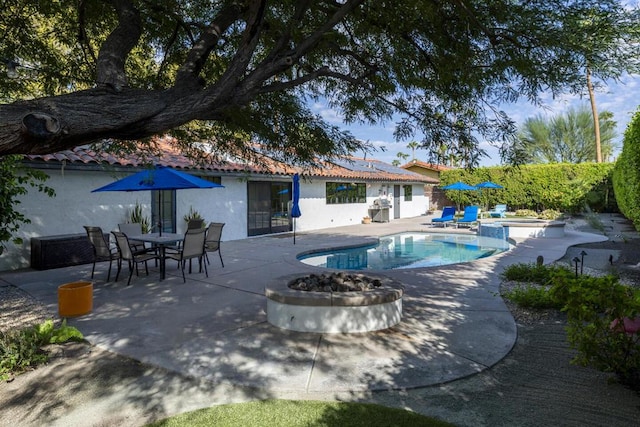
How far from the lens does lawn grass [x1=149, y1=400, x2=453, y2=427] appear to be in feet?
10.2

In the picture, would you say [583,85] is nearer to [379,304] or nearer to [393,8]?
[393,8]

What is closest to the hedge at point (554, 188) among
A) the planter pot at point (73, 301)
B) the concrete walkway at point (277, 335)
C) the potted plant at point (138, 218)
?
the potted plant at point (138, 218)

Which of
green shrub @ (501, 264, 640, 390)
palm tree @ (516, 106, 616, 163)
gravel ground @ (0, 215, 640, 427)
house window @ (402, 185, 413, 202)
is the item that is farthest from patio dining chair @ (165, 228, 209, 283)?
palm tree @ (516, 106, 616, 163)

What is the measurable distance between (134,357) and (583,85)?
21.0 ft

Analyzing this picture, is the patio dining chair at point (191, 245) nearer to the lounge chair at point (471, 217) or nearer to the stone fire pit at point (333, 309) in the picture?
the stone fire pit at point (333, 309)

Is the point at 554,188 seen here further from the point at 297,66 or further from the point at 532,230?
the point at 297,66

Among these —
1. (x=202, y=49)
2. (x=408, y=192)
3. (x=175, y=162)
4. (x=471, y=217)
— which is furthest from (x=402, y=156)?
(x=202, y=49)

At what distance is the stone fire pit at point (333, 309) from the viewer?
16.8 feet

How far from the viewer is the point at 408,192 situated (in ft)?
100

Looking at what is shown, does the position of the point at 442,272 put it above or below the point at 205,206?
below

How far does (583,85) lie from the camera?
4.84 m

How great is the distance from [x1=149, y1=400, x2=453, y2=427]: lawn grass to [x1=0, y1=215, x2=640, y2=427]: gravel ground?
0.49 feet

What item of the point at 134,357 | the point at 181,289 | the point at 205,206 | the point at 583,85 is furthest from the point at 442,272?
the point at 205,206

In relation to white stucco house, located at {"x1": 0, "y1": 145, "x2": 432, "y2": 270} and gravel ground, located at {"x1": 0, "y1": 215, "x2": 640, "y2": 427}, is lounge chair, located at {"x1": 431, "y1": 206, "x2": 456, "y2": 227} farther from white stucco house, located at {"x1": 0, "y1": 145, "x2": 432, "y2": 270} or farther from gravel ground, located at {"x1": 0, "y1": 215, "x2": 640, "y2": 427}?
gravel ground, located at {"x1": 0, "y1": 215, "x2": 640, "y2": 427}
